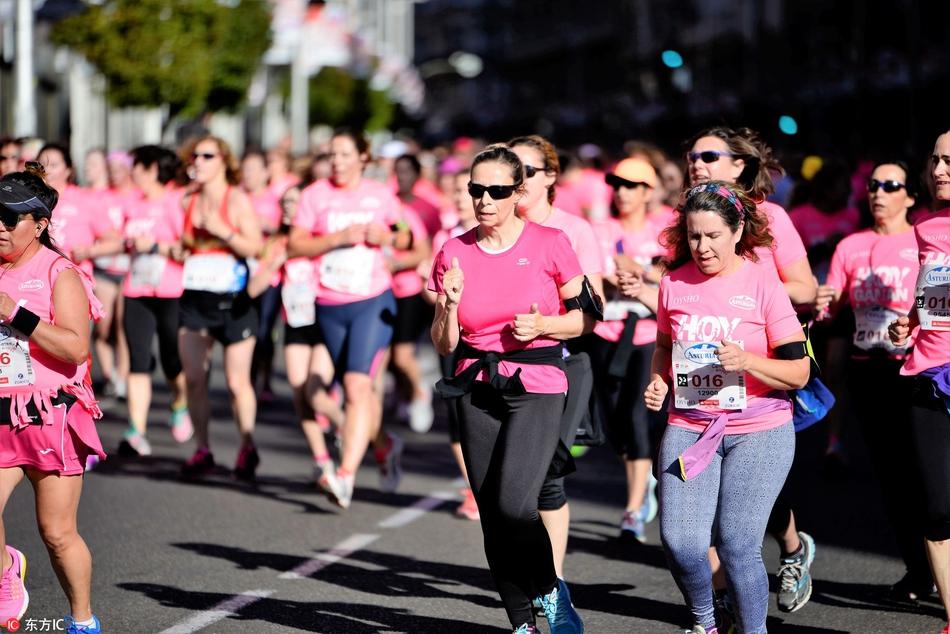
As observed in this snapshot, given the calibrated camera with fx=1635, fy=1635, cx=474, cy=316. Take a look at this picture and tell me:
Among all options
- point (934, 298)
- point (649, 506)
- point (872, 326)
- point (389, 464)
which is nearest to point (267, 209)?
point (389, 464)

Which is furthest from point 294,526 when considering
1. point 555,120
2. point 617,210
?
point 555,120

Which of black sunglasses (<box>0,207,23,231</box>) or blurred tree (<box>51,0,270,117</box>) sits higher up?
blurred tree (<box>51,0,270,117</box>)

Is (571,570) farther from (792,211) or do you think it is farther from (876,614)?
(792,211)

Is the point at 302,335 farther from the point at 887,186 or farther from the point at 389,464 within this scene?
the point at 887,186

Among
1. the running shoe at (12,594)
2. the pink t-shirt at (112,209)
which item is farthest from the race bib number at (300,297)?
the running shoe at (12,594)

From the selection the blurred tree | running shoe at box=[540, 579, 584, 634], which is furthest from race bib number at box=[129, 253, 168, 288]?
the blurred tree

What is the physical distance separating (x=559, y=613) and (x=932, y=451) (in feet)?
5.13

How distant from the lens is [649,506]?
351 inches

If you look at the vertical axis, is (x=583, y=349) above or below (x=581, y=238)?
below

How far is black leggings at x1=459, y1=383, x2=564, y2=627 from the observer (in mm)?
5832

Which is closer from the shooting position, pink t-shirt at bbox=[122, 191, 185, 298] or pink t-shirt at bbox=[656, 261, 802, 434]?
pink t-shirt at bbox=[656, 261, 802, 434]

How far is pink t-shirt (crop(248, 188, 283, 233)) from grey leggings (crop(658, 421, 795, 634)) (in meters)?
9.34

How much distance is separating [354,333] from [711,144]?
10.3 ft

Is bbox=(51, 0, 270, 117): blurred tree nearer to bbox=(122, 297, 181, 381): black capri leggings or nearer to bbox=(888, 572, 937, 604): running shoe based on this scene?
bbox=(122, 297, 181, 381): black capri leggings
